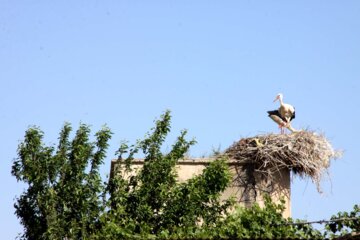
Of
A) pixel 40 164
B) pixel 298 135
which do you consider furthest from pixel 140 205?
pixel 298 135

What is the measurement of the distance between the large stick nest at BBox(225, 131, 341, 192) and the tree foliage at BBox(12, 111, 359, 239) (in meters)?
1.79

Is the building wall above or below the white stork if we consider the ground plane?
below

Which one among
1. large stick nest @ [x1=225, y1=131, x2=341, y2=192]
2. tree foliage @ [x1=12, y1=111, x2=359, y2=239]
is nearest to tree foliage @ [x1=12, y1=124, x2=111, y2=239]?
tree foliage @ [x1=12, y1=111, x2=359, y2=239]

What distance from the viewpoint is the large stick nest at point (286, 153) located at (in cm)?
2341

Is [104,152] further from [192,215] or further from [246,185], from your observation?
[246,185]

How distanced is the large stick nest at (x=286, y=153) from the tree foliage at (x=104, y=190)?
1.79 metres

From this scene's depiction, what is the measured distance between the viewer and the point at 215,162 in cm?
2155

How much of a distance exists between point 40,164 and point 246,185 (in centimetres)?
491

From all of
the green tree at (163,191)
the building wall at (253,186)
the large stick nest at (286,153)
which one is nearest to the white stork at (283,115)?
the large stick nest at (286,153)

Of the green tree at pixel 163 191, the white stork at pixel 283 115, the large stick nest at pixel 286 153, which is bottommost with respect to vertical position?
the green tree at pixel 163 191

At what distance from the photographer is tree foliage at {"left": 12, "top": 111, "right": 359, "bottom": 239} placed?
69.5 feet

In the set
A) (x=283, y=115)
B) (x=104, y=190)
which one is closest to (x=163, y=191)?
(x=104, y=190)

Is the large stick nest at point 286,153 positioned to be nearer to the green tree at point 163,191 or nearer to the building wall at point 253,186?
the building wall at point 253,186

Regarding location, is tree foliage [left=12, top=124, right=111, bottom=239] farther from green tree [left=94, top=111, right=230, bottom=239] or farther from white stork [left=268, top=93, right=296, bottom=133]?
white stork [left=268, top=93, right=296, bottom=133]
